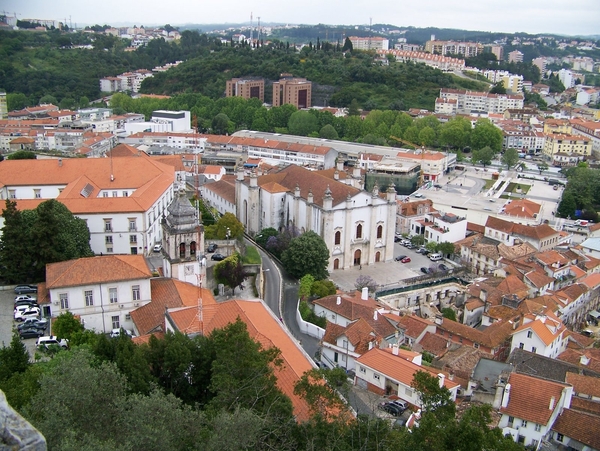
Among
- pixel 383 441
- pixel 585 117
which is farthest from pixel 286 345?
pixel 585 117

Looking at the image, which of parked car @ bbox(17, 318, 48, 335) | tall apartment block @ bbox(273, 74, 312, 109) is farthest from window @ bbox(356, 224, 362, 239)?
tall apartment block @ bbox(273, 74, 312, 109)

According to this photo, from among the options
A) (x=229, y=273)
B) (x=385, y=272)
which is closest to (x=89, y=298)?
(x=229, y=273)

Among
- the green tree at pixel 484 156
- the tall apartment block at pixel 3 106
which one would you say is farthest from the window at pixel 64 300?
the tall apartment block at pixel 3 106

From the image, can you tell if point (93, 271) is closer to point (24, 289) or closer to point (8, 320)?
point (8, 320)

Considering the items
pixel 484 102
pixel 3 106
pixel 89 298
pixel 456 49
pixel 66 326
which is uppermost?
pixel 456 49

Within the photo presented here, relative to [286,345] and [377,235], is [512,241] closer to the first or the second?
[377,235]

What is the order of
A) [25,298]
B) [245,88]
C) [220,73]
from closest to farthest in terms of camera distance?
[25,298]
[245,88]
[220,73]
